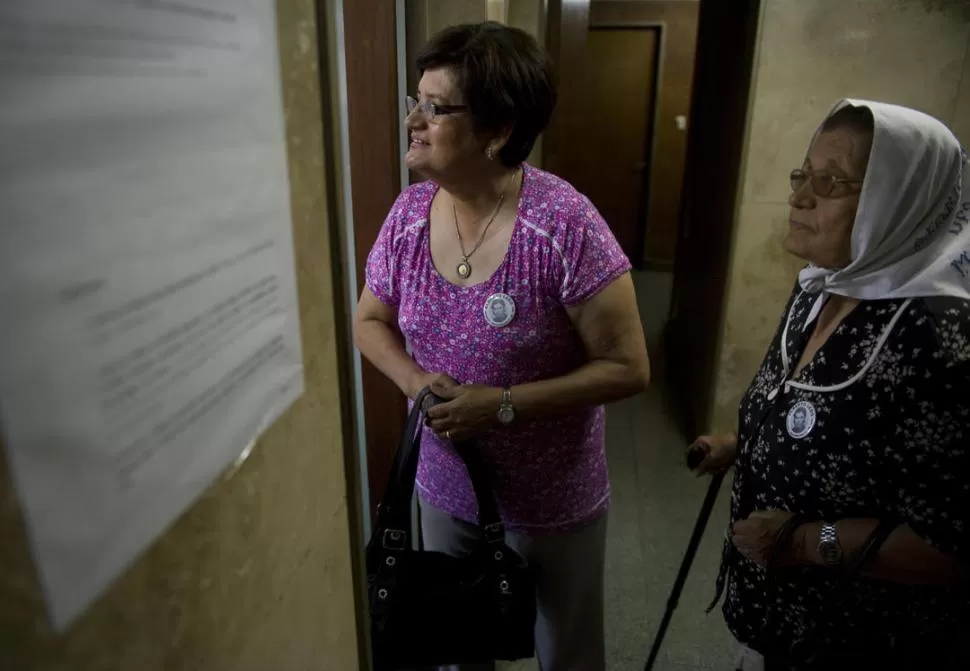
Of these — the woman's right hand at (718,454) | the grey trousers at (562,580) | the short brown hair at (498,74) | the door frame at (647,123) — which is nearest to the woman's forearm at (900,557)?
the woman's right hand at (718,454)

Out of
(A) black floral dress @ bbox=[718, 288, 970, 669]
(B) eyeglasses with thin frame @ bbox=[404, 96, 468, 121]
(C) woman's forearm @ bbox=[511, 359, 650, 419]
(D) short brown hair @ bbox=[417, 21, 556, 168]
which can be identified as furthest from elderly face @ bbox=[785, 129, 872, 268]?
(B) eyeglasses with thin frame @ bbox=[404, 96, 468, 121]

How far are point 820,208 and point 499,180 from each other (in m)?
0.53

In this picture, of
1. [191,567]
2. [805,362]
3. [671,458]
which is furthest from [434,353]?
[671,458]

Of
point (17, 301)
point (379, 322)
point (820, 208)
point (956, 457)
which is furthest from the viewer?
point (379, 322)

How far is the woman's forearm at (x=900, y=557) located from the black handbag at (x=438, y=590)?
50cm

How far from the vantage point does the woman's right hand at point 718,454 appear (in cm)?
130

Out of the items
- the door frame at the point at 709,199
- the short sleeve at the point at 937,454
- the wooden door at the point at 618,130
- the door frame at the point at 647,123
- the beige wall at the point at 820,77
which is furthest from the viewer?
the wooden door at the point at 618,130

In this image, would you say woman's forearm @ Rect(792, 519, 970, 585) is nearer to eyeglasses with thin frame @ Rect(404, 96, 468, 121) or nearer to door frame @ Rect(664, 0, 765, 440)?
eyeglasses with thin frame @ Rect(404, 96, 468, 121)

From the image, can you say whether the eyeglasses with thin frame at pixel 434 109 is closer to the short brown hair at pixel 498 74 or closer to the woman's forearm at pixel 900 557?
the short brown hair at pixel 498 74

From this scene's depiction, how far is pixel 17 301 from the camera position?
0.81 feet

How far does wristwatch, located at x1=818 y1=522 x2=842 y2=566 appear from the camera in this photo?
955 mm

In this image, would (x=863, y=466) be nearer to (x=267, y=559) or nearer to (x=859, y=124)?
(x=859, y=124)

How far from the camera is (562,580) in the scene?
1264mm

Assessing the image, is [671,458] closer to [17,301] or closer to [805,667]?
[805,667]
